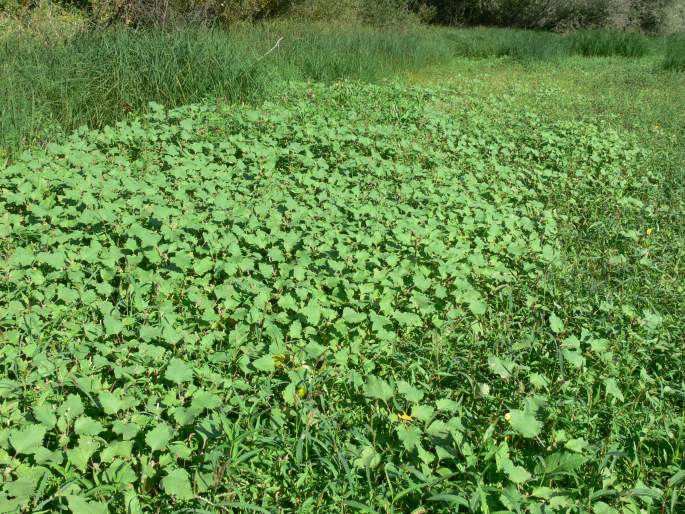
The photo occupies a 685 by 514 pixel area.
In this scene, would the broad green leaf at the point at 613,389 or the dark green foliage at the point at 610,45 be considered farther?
the dark green foliage at the point at 610,45

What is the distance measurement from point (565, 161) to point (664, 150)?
157 centimetres

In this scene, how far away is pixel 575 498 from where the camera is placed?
197 centimetres

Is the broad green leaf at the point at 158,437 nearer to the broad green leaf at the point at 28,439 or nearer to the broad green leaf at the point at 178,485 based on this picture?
the broad green leaf at the point at 178,485

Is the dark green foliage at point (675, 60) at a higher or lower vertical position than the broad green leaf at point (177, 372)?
higher

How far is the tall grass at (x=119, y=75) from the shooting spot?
510 centimetres

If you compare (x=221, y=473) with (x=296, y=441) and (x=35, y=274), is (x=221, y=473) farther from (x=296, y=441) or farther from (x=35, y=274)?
(x=35, y=274)

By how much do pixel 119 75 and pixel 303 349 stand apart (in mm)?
4506

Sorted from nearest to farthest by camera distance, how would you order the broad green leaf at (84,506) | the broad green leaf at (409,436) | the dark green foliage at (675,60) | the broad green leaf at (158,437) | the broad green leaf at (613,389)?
the broad green leaf at (84,506) < the broad green leaf at (158,437) < the broad green leaf at (409,436) < the broad green leaf at (613,389) < the dark green foliage at (675,60)

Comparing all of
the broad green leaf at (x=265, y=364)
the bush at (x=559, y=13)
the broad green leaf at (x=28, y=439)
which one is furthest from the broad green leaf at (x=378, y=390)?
the bush at (x=559, y=13)

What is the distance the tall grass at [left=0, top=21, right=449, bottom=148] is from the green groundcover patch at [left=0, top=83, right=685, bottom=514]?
0.85 meters

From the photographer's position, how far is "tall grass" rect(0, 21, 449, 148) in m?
5.10

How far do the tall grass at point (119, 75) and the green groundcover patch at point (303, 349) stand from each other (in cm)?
85

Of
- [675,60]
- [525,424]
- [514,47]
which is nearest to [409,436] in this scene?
[525,424]

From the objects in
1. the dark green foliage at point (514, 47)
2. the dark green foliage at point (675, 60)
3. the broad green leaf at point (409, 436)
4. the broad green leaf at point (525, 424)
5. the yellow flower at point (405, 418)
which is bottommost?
the yellow flower at point (405, 418)
